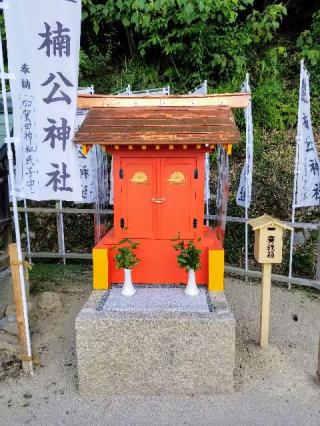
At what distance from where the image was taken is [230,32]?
9766mm

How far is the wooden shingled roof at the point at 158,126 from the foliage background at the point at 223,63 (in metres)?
3.67

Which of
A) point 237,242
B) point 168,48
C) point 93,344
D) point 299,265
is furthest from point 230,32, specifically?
point 93,344

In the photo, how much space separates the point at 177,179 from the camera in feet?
15.9

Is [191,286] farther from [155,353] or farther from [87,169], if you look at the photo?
[87,169]

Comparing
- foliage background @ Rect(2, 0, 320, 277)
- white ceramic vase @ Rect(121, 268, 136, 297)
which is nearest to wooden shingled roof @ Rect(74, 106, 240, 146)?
white ceramic vase @ Rect(121, 268, 136, 297)

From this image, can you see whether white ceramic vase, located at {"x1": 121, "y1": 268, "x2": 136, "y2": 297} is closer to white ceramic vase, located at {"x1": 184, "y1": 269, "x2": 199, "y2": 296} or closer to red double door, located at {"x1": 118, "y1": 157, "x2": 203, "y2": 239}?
red double door, located at {"x1": 118, "y1": 157, "x2": 203, "y2": 239}

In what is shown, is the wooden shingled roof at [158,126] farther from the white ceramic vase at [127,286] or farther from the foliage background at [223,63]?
the foliage background at [223,63]

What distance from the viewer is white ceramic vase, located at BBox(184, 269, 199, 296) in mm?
4711

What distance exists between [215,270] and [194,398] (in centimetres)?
152

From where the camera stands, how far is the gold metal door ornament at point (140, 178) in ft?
15.9

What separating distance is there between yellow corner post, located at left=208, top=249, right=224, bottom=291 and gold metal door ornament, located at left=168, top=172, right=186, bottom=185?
0.94 metres

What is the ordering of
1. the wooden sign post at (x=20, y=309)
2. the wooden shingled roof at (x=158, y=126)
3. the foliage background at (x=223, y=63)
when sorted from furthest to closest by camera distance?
1. the foliage background at (x=223, y=63)
2. the wooden shingled roof at (x=158, y=126)
3. the wooden sign post at (x=20, y=309)

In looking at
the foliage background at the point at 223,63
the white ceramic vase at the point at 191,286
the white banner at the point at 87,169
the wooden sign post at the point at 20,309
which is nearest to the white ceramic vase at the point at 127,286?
the white ceramic vase at the point at 191,286

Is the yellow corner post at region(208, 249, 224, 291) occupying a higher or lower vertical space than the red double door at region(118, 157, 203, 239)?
lower
